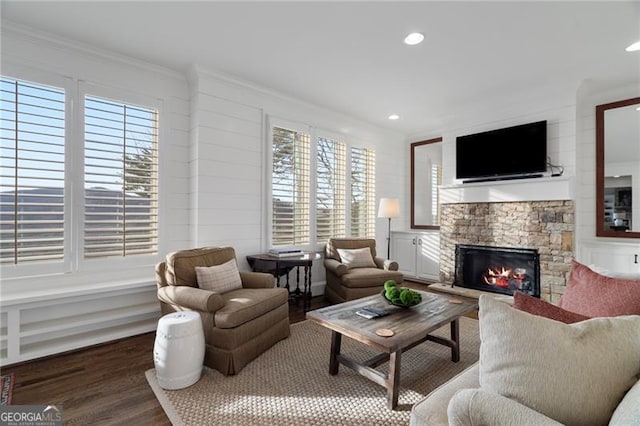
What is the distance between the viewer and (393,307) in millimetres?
2428

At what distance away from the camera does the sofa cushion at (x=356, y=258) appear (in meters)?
4.26

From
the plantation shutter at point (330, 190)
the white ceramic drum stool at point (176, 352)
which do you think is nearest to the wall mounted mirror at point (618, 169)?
the plantation shutter at point (330, 190)

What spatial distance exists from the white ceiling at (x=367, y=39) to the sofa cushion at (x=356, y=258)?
2.17 meters

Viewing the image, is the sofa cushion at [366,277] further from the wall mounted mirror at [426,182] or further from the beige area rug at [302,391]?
the wall mounted mirror at [426,182]

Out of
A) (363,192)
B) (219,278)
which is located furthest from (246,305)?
(363,192)

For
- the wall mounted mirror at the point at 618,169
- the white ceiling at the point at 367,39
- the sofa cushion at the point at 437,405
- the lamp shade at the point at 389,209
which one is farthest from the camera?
the lamp shade at the point at 389,209

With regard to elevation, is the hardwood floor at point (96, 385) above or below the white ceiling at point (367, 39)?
below

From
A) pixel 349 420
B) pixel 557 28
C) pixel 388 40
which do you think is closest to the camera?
pixel 349 420

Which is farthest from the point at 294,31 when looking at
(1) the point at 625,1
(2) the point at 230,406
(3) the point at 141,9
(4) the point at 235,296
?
(2) the point at 230,406

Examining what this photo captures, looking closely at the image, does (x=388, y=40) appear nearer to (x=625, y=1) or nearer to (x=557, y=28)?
(x=557, y=28)

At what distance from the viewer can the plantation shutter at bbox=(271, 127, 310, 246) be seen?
13.7 ft

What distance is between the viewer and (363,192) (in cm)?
536

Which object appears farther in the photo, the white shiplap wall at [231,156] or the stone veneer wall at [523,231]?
the stone veneer wall at [523,231]

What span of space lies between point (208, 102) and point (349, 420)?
3314 millimetres
